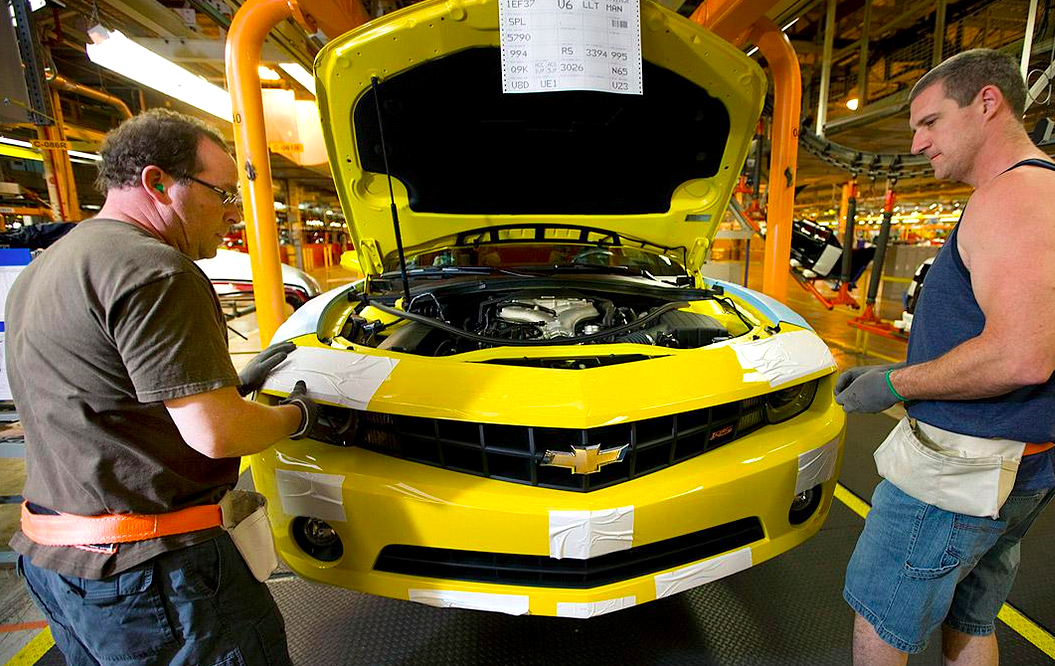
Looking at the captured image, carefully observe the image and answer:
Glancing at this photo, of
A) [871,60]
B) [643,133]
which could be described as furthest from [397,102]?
[871,60]

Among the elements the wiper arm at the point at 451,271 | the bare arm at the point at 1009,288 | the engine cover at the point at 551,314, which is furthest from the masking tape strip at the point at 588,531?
the wiper arm at the point at 451,271

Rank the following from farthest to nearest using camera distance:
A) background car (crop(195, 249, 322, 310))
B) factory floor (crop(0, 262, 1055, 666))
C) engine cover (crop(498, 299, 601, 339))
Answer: background car (crop(195, 249, 322, 310)) → engine cover (crop(498, 299, 601, 339)) → factory floor (crop(0, 262, 1055, 666))

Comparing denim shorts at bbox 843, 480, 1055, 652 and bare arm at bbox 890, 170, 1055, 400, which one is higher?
bare arm at bbox 890, 170, 1055, 400

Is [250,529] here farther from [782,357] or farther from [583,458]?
[782,357]

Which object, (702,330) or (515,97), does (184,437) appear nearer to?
(702,330)

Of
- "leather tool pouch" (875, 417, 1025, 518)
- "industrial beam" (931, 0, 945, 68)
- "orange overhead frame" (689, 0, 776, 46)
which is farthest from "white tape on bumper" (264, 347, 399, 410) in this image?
"industrial beam" (931, 0, 945, 68)

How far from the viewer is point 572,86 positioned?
1627mm

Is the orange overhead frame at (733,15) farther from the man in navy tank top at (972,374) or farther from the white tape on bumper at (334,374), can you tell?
the white tape on bumper at (334,374)

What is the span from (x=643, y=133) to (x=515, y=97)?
0.61 m

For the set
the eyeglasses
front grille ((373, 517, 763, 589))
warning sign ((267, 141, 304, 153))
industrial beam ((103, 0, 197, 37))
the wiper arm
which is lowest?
front grille ((373, 517, 763, 589))

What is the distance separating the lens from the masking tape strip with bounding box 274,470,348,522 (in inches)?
48.4

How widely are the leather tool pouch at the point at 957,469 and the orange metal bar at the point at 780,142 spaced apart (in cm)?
212

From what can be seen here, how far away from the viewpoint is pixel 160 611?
35.7 inches

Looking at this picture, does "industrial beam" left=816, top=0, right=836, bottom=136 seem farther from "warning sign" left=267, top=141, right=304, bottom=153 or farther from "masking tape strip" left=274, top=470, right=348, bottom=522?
"warning sign" left=267, top=141, right=304, bottom=153
